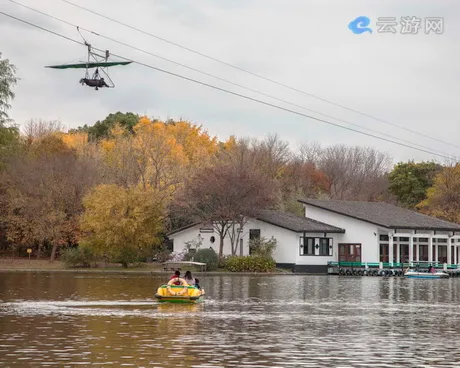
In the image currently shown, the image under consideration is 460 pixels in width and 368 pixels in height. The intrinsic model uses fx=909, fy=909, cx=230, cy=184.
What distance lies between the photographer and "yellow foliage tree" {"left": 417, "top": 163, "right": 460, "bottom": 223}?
10744cm

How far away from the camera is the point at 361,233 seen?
87000 millimetres

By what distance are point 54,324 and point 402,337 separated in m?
11.3

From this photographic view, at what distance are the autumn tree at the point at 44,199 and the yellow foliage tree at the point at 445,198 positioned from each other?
4290cm

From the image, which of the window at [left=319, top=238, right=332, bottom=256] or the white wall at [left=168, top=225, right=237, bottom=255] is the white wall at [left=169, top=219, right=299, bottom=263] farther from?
the window at [left=319, top=238, right=332, bottom=256]

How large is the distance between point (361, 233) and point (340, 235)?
8.04 feet

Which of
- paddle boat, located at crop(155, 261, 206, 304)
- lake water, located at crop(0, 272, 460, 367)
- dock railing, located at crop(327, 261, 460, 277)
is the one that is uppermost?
dock railing, located at crop(327, 261, 460, 277)

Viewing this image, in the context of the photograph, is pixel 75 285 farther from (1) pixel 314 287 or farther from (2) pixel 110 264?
(2) pixel 110 264

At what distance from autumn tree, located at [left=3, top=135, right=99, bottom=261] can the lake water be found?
118 ft

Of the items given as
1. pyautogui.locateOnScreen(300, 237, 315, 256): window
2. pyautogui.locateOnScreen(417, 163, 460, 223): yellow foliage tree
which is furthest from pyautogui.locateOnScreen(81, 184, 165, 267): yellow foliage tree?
pyautogui.locateOnScreen(417, 163, 460, 223): yellow foliage tree

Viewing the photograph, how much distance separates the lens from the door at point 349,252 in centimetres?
8712

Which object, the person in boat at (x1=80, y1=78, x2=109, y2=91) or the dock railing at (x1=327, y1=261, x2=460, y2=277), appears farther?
the dock railing at (x1=327, y1=261, x2=460, y2=277)

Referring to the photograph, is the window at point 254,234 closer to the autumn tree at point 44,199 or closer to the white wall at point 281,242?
the white wall at point 281,242

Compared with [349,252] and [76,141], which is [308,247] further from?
[76,141]

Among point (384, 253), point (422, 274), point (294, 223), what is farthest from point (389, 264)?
point (294, 223)
